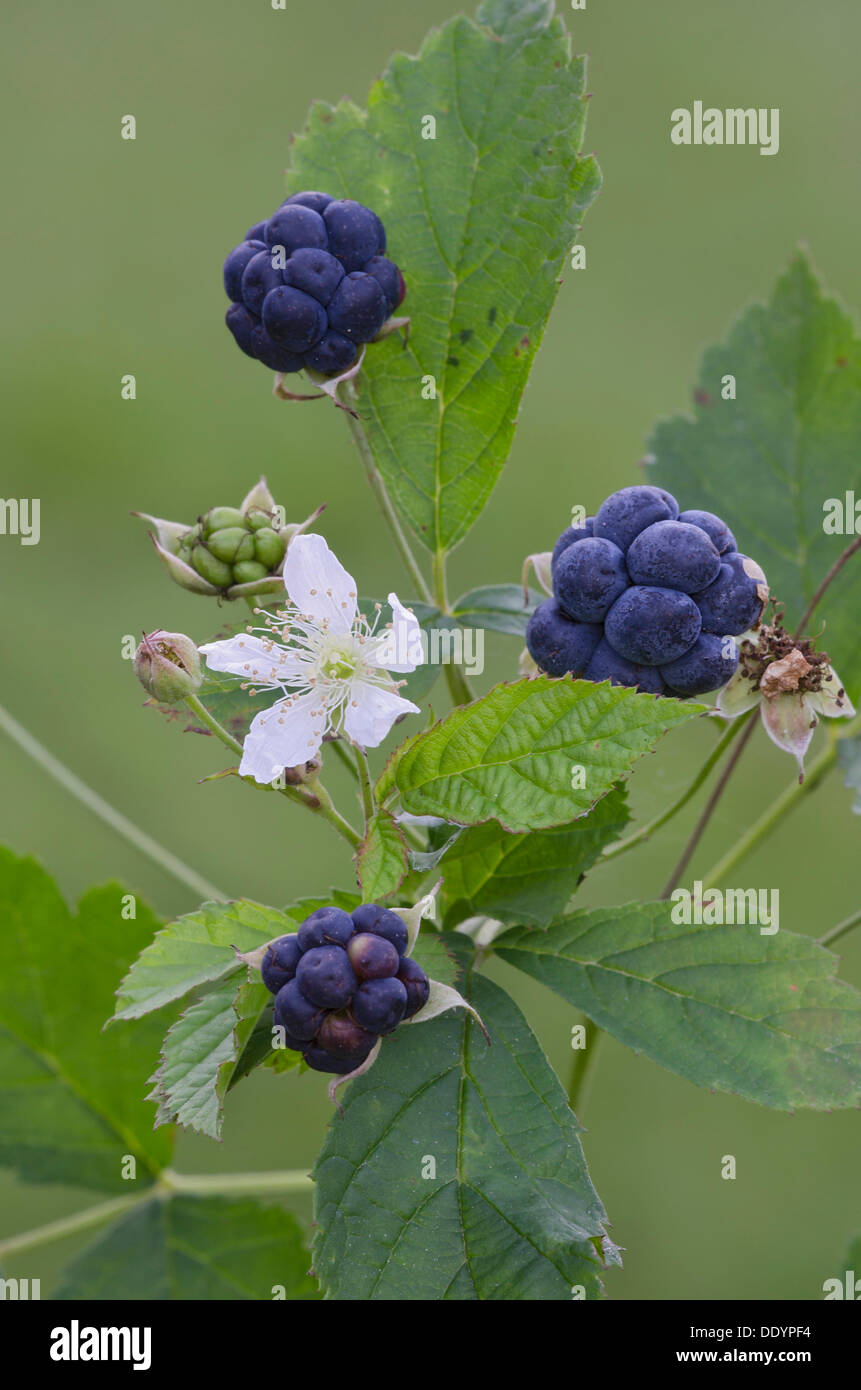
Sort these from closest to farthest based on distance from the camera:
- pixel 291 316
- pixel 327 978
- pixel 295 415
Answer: pixel 327 978 → pixel 291 316 → pixel 295 415

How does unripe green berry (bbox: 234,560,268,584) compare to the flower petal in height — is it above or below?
above

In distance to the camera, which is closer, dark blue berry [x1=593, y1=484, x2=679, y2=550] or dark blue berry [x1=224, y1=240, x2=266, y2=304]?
dark blue berry [x1=593, y1=484, x2=679, y2=550]

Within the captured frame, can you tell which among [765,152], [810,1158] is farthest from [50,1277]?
[765,152]

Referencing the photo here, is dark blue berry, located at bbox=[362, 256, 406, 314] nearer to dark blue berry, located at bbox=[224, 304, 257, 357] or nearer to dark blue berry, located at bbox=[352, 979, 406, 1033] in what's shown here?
dark blue berry, located at bbox=[224, 304, 257, 357]

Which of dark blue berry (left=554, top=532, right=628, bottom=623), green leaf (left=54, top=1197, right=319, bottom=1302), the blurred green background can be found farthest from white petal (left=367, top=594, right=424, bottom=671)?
the blurred green background

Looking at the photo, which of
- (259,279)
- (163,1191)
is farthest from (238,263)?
(163,1191)

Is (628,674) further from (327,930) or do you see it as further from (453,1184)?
(453,1184)
